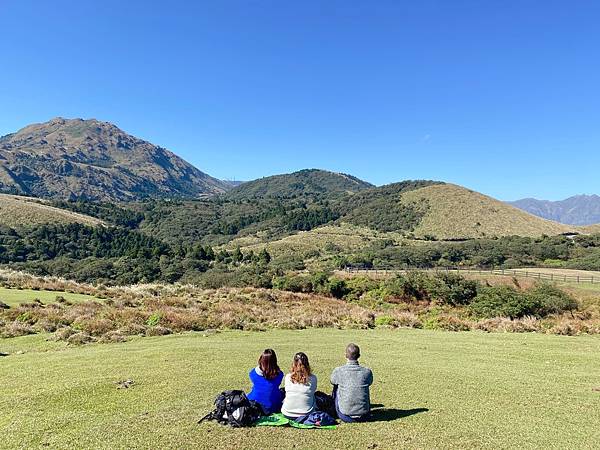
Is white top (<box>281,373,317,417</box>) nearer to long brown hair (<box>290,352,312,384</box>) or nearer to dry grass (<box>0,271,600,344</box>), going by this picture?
long brown hair (<box>290,352,312,384</box>)

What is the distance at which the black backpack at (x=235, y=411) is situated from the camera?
726 centimetres

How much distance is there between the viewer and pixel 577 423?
7344 mm

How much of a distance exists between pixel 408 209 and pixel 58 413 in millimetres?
149459

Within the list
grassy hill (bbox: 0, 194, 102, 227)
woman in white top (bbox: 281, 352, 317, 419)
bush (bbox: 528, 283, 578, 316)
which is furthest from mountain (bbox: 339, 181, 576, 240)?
woman in white top (bbox: 281, 352, 317, 419)

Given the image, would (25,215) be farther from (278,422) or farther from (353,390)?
(353,390)

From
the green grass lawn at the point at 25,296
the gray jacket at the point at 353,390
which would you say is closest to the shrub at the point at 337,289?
the green grass lawn at the point at 25,296

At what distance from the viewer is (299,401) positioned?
24.8ft

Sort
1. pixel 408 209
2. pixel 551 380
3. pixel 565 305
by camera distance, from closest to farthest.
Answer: pixel 551 380
pixel 565 305
pixel 408 209

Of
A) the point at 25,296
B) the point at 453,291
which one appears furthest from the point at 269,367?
the point at 453,291

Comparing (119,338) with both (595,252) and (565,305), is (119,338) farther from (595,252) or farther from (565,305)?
(595,252)

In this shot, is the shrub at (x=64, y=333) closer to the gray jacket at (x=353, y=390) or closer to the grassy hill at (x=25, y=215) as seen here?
the gray jacket at (x=353, y=390)

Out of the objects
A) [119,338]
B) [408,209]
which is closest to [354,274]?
[119,338]

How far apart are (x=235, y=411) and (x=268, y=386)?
78 cm

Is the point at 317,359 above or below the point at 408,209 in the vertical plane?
below
